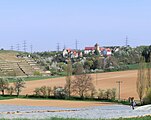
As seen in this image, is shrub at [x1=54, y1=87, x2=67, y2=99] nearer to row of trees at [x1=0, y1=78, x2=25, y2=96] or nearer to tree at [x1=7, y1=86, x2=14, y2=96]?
row of trees at [x1=0, y1=78, x2=25, y2=96]

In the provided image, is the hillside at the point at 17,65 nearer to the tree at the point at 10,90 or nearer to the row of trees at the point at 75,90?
the tree at the point at 10,90

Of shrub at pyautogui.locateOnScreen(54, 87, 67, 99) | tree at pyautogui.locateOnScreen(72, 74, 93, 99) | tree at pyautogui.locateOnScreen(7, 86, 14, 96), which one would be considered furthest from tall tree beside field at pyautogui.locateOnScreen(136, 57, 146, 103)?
tree at pyautogui.locateOnScreen(7, 86, 14, 96)

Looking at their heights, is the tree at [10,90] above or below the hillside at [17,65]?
below

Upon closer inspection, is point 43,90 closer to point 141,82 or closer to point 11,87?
point 11,87

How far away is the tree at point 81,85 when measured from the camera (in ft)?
274

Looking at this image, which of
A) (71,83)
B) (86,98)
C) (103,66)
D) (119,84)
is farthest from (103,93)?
(103,66)

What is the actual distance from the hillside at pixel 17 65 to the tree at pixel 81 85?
6703 cm

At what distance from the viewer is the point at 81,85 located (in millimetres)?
84562

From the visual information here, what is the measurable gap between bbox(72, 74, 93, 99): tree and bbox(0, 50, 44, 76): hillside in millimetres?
67027

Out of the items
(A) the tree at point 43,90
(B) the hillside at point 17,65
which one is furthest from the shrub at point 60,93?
(B) the hillside at point 17,65

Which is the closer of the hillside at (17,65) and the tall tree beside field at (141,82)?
the tall tree beside field at (141,82)

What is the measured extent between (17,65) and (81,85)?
86.7 metres

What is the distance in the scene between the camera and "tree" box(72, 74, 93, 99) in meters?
83.5

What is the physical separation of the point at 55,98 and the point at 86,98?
628 centimetres
